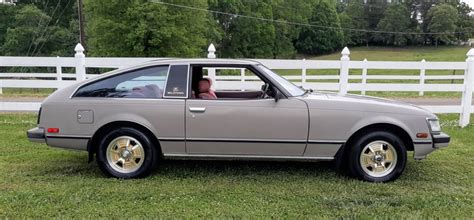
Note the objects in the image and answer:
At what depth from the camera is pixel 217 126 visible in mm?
4801

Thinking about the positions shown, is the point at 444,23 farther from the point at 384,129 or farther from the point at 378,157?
the point at 378,157

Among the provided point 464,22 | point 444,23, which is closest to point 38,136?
point 444,23

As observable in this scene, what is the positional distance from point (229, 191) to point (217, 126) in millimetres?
768

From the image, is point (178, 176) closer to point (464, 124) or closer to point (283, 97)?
point (283, 97)

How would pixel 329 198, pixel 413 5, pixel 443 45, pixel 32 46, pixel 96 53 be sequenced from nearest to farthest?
pixel 329 198
pixel 96 53
pixel 32 46
pixel 443 45
pixel 413 5

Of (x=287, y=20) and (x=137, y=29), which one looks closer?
(x=137, y=29)

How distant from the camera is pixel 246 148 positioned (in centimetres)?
484

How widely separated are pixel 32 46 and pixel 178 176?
53.8 meters

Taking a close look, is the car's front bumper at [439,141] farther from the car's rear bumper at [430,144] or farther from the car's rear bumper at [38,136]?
the car's rear bumper at [38,136]

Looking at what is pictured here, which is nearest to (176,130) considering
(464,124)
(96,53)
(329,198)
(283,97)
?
(283,97)

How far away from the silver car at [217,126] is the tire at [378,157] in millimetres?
12

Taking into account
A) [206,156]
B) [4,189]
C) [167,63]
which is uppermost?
[167,63]

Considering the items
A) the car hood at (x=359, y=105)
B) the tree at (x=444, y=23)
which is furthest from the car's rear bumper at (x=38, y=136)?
the tree at (x=444, y=23)

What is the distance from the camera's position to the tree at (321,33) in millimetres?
79812
